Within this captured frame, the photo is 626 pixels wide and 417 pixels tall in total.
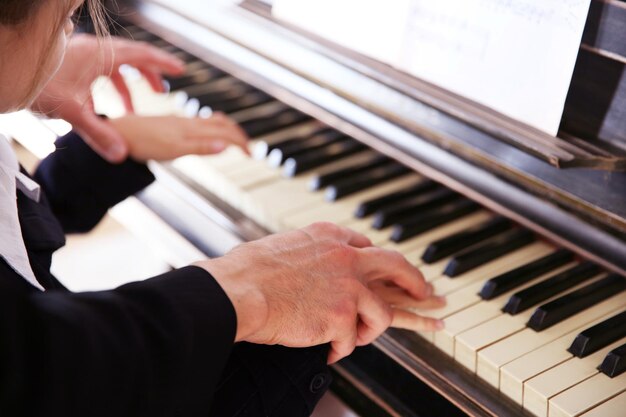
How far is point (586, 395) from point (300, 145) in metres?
0.84

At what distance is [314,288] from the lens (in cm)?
110

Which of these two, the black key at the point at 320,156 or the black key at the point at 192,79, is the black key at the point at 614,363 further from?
the black key at the point at 192,79

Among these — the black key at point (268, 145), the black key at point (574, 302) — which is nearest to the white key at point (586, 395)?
the black key at point (574, 302)

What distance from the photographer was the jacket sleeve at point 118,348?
81 cm

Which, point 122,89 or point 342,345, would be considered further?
point 122,89

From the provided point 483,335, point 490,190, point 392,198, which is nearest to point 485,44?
point 490,190

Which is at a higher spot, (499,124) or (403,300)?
A: (499,124)

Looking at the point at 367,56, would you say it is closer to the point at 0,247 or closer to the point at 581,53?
the point at 581,53

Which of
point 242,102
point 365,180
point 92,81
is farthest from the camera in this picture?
point 242,102

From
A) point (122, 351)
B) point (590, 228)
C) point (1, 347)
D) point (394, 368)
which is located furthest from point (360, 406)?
point (1, 347)

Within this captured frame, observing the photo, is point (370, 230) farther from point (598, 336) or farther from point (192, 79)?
point (192, 79)

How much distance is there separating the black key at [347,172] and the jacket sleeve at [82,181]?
37cm

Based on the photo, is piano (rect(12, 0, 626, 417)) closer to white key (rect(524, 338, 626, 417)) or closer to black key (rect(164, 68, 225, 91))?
white key (rect(524, 338, 626, 417))

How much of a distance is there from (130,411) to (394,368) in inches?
19.4
